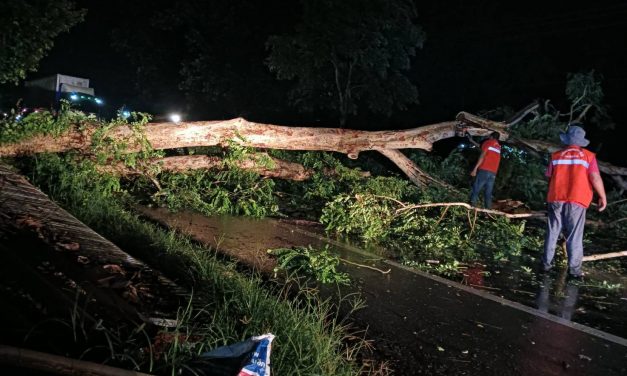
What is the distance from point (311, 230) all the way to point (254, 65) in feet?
53.8

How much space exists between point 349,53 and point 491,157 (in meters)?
9.60

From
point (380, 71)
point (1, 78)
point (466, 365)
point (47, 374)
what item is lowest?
point (466, 365)

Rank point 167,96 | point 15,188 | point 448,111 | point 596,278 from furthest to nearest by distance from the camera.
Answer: point 167,96 → point 448,111 → point 596,278 → point 15,188

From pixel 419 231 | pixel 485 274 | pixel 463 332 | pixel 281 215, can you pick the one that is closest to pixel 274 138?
pixel 281 215

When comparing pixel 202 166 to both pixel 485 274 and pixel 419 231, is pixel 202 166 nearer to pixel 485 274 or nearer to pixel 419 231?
pixel 419 231

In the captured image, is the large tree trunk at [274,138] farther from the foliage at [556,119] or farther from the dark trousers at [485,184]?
the dark trousers at [485,184]

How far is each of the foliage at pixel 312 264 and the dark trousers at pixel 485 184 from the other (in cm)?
475

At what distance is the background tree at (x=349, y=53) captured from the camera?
16.0 meters

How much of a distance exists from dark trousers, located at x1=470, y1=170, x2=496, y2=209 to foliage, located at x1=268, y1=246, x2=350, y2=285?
4751 mm

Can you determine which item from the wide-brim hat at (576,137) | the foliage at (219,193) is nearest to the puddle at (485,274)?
the foliage at (219,193)

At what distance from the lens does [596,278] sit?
5.22 m

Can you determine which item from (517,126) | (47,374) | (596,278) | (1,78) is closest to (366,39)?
(517,126)

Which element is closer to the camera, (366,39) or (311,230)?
(311,230)

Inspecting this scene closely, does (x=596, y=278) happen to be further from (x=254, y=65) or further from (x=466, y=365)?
(x=254, y=65)
